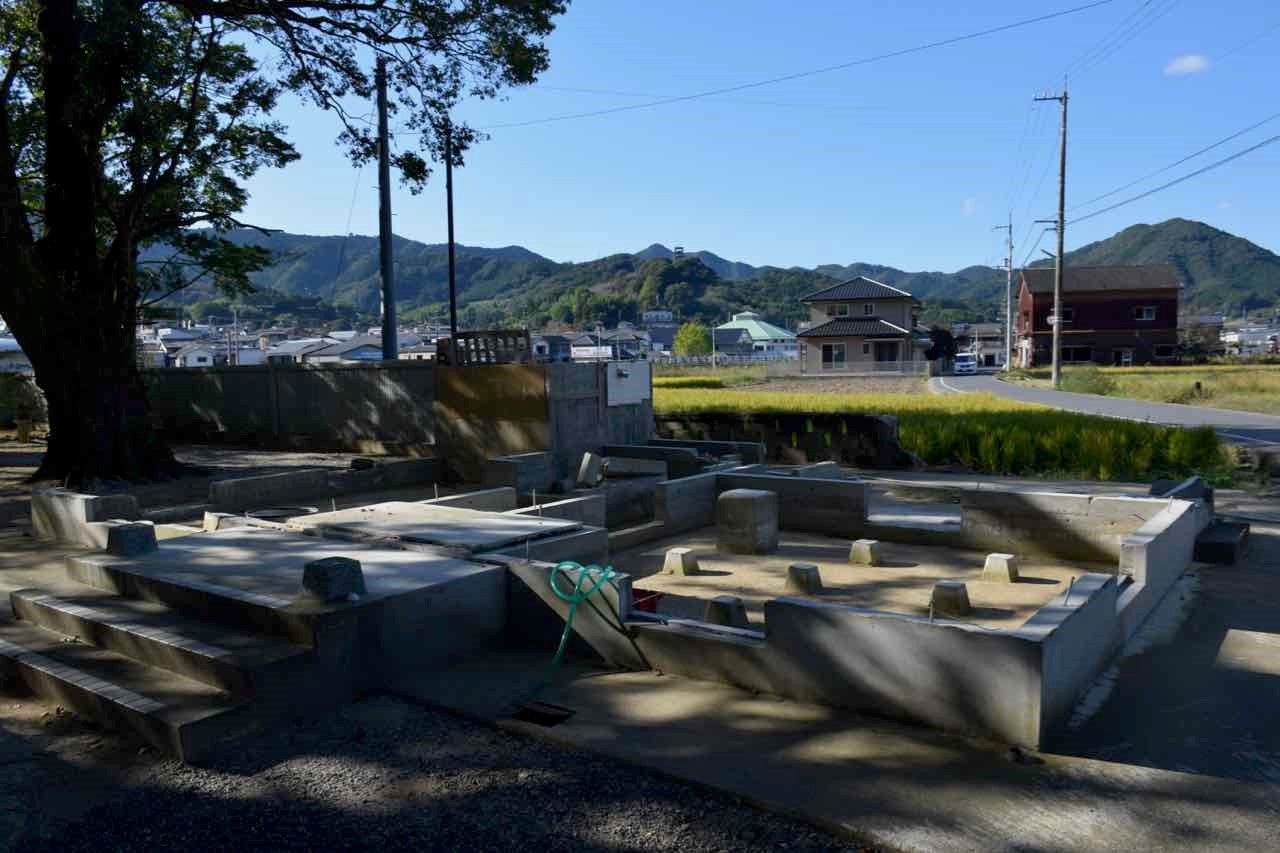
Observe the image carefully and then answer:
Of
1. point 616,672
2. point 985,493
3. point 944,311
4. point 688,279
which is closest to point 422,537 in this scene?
point 616,672

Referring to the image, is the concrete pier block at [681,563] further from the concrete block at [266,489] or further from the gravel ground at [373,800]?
the concrete block at [266,489]

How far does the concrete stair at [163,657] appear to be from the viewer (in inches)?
199

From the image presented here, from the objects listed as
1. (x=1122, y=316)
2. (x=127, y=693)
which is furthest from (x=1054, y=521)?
(x=1122, y=316)

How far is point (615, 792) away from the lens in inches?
174

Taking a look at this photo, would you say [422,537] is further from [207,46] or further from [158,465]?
[207,46]

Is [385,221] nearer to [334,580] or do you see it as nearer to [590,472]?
[590,472]

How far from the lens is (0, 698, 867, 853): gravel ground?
13.3ft

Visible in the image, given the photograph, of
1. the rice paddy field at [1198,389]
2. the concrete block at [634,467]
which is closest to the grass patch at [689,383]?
the rice paddy field at [1198,389]

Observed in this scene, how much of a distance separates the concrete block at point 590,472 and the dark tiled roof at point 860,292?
4715 cm

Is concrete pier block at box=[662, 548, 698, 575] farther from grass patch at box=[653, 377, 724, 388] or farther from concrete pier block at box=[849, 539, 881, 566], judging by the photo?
grass patch at box=[653, 377, 724, 388]

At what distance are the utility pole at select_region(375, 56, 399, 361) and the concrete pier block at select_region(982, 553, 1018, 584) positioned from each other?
13616 millimetres

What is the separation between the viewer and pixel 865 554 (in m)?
9.85

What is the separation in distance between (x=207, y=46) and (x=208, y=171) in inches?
158

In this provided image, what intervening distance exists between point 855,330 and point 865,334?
71 cm
